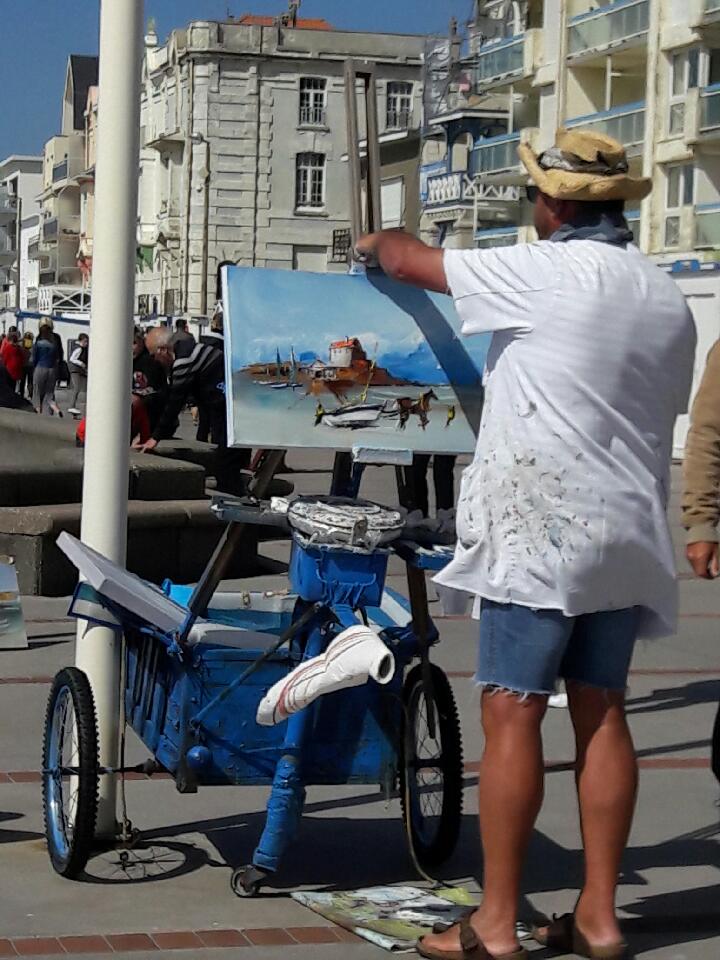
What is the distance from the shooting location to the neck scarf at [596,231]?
4.54 metres

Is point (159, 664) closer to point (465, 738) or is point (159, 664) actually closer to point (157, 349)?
point (465, 738)

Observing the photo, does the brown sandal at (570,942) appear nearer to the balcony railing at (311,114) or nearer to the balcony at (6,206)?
the balcony railing at (311,114)

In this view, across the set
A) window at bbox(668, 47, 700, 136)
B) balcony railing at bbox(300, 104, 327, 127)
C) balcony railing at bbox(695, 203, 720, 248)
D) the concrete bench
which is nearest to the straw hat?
the concrete bench

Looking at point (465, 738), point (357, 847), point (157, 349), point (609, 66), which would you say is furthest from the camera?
point (609, 66)

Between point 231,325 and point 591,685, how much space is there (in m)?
1.53

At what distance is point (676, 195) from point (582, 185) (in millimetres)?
42001

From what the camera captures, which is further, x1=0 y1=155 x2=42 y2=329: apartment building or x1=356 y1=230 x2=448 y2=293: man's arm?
x1=0 y1=155 x2=42 y2=329: apartment building

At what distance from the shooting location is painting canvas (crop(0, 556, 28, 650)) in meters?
8.41

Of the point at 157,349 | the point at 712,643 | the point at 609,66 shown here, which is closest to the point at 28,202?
the point at 609,66

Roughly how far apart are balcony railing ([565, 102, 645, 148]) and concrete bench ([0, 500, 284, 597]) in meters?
35.8

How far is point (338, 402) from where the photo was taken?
214 inches

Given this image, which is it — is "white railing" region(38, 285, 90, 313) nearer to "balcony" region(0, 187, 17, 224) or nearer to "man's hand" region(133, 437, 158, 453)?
"balcony" region(0, 187, 17, 224)

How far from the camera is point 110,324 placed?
5555mm

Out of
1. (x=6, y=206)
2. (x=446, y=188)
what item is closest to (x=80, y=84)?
(x=6, y=206)
